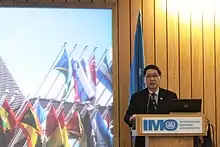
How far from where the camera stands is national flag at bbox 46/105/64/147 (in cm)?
626

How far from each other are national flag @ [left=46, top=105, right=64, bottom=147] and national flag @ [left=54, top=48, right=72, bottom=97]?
0.34 m

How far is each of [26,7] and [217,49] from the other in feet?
9.11

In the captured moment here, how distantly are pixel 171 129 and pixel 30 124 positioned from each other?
262 centimetres

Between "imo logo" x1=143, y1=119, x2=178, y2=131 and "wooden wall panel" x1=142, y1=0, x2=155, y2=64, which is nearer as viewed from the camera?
"imo logo" x1=143, y1=119, x2=178, y2=131

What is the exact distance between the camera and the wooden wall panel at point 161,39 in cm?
644

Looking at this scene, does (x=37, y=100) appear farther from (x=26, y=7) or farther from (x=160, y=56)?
(x=160, y=56)

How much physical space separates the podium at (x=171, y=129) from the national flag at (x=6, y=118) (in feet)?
8.30

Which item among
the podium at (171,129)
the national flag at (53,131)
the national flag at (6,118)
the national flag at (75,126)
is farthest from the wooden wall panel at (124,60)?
the podium at (171,129)

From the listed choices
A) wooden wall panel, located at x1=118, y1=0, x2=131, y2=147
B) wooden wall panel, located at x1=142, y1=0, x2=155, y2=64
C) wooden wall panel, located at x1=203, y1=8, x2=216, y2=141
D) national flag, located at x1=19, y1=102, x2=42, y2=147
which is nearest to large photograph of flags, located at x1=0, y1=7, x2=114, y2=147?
national flag, located at x1=19, y1=102, x2=42, y2=147

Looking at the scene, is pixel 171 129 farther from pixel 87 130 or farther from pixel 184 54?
pixel 184 54

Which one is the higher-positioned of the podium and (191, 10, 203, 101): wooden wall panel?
(191, 10, 203, 101): wooden wall panel

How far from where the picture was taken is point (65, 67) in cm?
634

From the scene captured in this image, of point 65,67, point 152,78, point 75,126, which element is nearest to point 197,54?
point 152,78

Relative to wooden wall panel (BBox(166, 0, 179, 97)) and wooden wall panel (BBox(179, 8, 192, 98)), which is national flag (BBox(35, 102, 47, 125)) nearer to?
wooden wall panel (BBox(166, 0, 179, 97))
